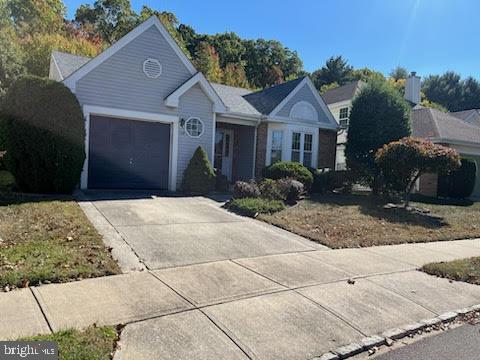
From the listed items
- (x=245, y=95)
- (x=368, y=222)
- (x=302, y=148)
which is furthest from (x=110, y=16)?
(x=368, y=222)

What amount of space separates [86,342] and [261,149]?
1379cm

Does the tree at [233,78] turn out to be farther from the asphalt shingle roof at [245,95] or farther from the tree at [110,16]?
the asphalt shingle roof at [245,95]

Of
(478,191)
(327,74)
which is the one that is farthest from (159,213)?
(327,74)

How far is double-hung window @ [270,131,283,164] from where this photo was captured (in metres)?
16.5

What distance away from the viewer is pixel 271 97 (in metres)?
17.5

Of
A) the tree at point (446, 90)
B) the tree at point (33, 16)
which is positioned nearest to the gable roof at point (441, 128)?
the tree at point (33, 16)

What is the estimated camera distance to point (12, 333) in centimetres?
340

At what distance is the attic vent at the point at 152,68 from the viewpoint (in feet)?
42.9

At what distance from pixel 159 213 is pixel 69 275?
464cm

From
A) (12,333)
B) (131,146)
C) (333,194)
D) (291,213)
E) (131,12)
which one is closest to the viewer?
(12,333)

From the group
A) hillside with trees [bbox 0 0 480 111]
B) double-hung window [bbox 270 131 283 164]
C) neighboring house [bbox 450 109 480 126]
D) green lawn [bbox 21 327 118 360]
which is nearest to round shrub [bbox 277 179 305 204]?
double-hung window [bbox 270 131 283 164]

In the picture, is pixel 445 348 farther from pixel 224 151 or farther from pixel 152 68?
pixel 224 151

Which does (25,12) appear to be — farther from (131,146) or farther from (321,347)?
(321,347)

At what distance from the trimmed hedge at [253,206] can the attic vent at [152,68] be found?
Answer: 5.44 meters
